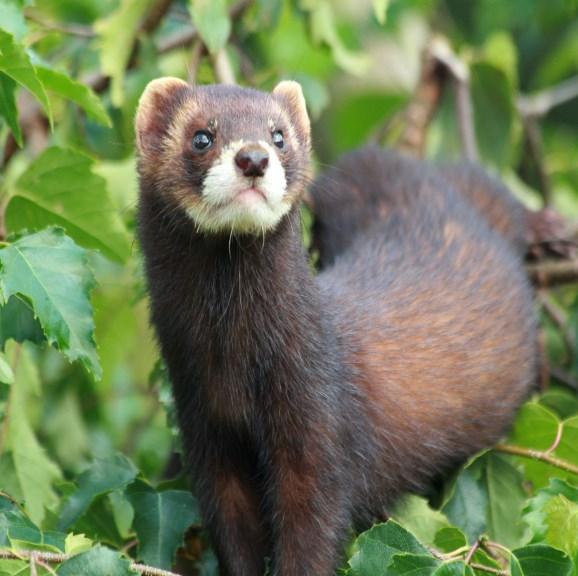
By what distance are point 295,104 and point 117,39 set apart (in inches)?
58.9

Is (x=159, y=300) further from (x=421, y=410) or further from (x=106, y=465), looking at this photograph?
(x=421, y=410)

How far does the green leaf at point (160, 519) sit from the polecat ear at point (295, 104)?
1.38 metres

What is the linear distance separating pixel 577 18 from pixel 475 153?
123 inches

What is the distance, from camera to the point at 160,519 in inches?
180

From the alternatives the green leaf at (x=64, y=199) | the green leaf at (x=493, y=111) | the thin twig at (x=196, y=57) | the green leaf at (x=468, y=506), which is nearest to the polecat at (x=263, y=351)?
the green leaf at (x=468, y=506)

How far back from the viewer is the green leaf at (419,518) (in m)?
4.82

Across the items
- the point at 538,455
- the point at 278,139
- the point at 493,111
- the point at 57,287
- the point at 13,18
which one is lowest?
the point at 538,455

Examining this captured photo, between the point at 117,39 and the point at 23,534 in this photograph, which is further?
the point at 117,39

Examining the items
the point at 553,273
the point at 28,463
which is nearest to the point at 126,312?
the point at 28,463

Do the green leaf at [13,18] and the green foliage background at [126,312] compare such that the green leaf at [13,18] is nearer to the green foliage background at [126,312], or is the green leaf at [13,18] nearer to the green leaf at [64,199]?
the green foliage background at [126,312]

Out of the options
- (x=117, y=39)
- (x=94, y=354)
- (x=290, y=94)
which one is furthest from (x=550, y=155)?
(x=94, y=354)

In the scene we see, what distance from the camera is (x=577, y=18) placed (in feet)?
32.5

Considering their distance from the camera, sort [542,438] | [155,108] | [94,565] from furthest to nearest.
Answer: [542,438] → [155,108] → [94,565]

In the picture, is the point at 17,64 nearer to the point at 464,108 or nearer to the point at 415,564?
the point at 415,564
